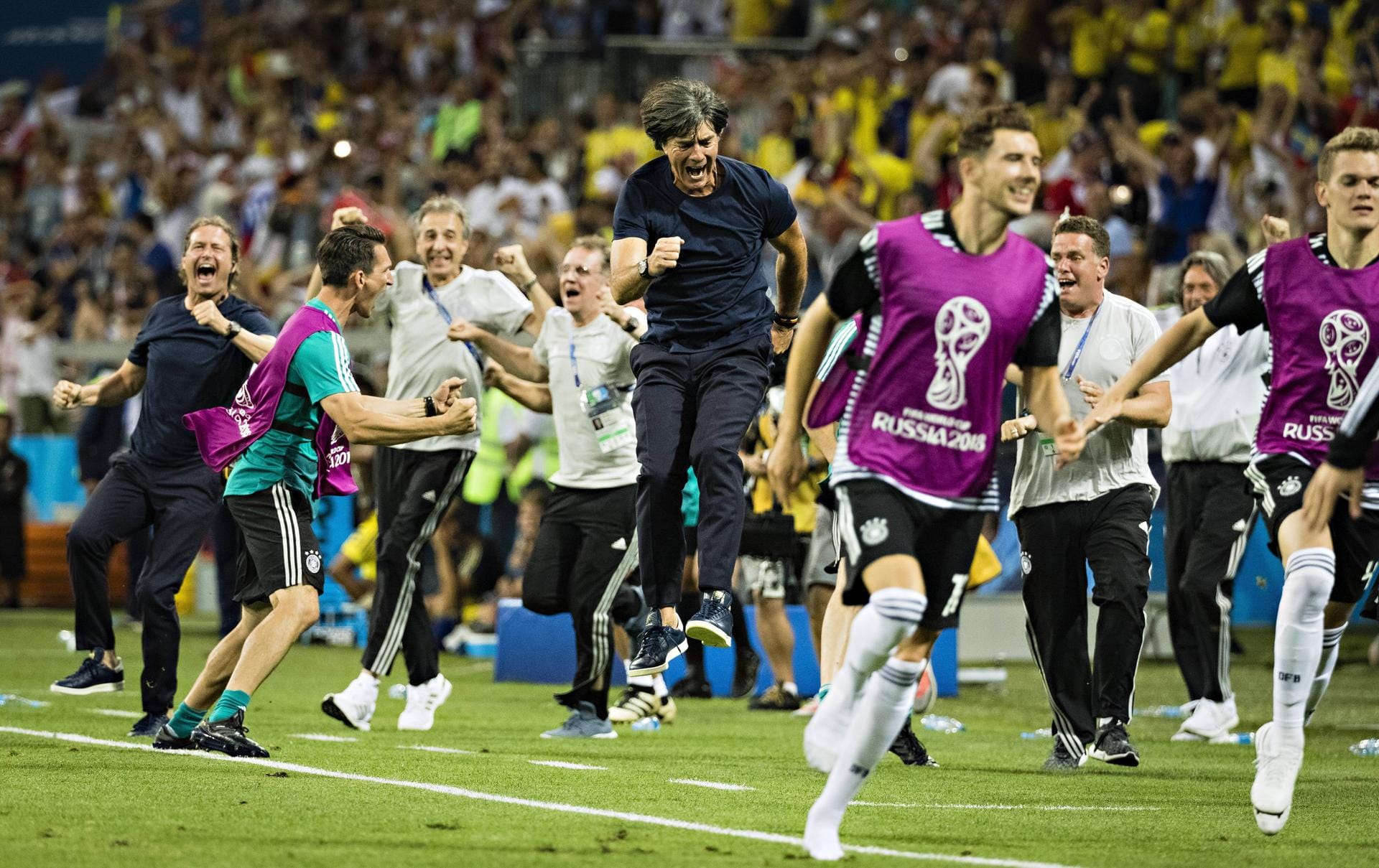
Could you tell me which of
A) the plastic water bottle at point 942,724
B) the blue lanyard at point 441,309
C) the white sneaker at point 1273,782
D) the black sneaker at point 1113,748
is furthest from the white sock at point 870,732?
the blue lanyard at point 441,309

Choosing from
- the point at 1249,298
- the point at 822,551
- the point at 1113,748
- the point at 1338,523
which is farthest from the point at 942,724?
the point at 1249,298

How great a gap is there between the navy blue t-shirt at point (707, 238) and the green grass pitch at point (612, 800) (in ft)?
6.23

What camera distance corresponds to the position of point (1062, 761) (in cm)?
866

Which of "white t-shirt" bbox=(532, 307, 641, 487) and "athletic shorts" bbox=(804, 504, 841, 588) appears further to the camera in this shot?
"athletic shorts" bbox=(804, 504, 841, 588)

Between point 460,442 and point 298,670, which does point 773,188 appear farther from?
point 298,670

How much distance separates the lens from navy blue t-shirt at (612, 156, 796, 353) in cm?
791

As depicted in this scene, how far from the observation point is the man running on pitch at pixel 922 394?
19.1 ft

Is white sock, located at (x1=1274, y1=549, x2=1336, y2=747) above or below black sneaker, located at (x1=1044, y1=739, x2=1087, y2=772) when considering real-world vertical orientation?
above

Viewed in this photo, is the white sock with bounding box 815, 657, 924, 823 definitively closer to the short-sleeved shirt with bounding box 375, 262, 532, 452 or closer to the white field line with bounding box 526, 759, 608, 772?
the white field line with bounding box 526, 759, 608, 772

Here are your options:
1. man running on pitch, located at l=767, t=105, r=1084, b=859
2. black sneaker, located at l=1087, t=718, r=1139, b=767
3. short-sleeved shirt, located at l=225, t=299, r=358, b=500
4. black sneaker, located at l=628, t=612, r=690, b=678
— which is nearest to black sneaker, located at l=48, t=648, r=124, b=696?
short-sleeved shirt, located at l=225, t=299, r=358, b=500

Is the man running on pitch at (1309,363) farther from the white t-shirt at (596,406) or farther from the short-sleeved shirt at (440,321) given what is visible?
the short-sleeved shirt at (440,321)

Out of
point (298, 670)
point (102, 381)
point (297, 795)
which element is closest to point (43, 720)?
point (102, 381)

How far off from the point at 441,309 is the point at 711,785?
3896 millimetres

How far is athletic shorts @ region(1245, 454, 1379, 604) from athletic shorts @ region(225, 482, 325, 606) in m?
3.85
